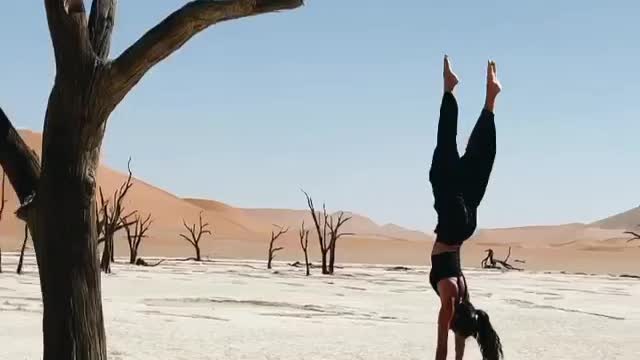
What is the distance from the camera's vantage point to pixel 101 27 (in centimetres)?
530

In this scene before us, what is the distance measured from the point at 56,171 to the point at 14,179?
433mm

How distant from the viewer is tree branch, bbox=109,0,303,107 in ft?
16.1

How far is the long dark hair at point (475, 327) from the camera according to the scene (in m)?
5.32

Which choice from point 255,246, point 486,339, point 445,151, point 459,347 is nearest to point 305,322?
point 459,347

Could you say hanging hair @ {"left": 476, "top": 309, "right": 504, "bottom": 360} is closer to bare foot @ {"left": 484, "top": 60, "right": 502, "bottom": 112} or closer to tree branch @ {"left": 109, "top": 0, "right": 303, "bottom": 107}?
bare foot @ {"left": 484, "top": 60, "right": 502, "bottom": 112}

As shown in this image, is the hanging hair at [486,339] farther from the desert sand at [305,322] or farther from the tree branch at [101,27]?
the desert sand at [305,322]

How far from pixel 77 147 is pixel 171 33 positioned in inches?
29.3

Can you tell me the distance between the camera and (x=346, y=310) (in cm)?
Result: 1580

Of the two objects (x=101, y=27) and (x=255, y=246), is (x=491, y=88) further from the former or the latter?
(x=255, y=246)

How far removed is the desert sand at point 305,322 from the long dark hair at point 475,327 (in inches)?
150

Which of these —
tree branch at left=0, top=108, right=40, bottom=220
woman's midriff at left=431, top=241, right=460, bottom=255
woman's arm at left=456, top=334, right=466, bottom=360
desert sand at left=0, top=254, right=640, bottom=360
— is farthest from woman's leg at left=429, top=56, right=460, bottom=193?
Answer: desert sand at left=0, top=254, right=640, bottom=360

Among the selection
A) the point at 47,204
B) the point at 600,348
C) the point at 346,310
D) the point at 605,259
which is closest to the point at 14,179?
the point at 47,204

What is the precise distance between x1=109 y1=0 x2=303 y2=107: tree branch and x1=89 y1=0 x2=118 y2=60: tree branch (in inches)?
10.5

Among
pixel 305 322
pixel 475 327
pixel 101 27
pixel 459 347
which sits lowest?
pixel 305 322
